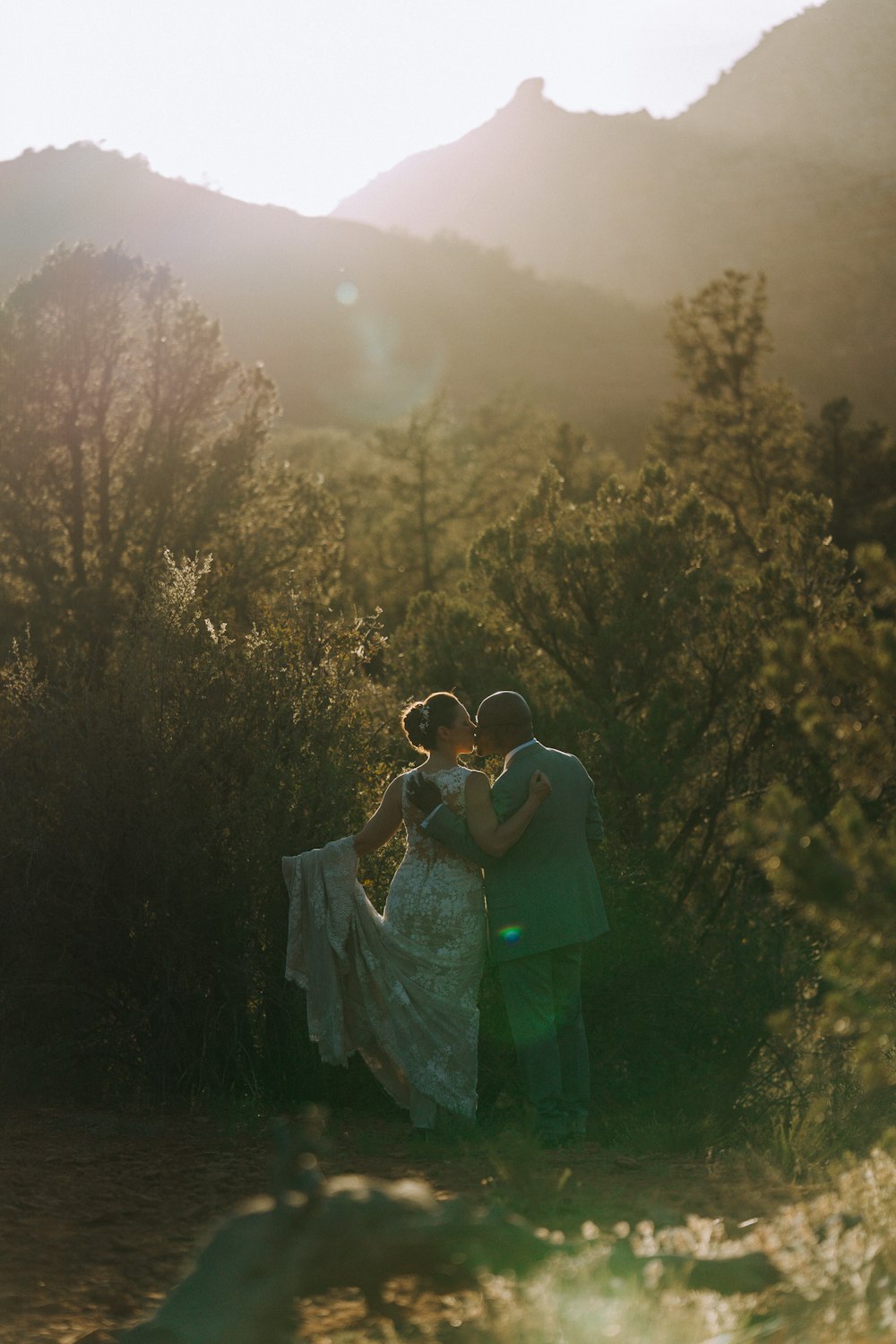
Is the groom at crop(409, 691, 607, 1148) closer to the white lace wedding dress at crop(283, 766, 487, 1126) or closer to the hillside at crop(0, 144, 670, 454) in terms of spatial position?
the white lace wedding dress at crop(283, 766, 487, 1126)

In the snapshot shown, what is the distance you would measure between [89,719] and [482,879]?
8.04ft

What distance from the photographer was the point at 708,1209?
5.13 meters

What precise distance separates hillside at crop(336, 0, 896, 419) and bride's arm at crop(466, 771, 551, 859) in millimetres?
109140

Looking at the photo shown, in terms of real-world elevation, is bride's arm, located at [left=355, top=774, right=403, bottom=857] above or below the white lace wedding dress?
above

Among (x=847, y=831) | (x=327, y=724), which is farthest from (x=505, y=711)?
(x=847, y=831)

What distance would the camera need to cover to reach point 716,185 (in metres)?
172

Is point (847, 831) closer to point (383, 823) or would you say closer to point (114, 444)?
point (383, 823)

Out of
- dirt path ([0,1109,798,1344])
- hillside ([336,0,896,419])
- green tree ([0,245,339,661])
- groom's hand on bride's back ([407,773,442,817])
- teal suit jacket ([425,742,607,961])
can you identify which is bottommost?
dirt path ([0,1109,798,1344])

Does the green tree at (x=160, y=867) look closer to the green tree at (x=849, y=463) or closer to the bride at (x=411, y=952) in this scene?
the bride at (x=411, y=952)

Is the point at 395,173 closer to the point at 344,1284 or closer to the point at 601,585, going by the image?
the point at 601,585

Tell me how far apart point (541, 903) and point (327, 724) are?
7.71ft

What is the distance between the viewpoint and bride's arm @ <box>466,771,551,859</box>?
6.38m

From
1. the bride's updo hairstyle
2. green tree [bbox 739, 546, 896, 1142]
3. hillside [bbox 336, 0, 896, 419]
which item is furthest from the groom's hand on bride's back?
hillside [bbox 336, 0, 896, 419]

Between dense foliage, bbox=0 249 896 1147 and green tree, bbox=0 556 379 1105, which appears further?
green tree, bbox=0 556 379 1105
